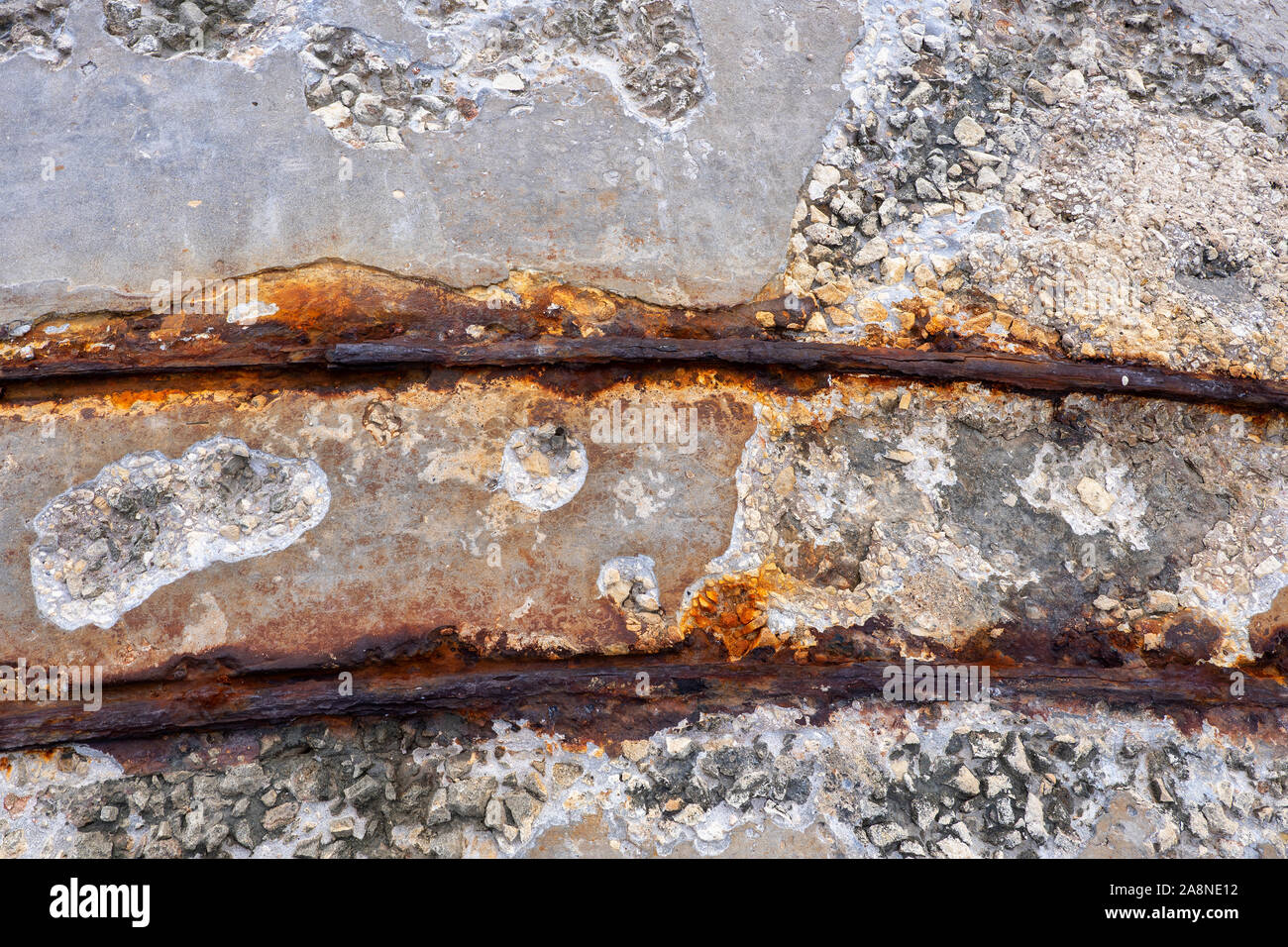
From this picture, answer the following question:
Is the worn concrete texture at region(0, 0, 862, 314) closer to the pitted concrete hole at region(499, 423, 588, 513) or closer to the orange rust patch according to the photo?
the pitted concrete hole at region(499, 423, 588, 513)

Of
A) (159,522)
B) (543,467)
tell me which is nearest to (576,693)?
(543,467)

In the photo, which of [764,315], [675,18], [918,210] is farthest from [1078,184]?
[675,18]

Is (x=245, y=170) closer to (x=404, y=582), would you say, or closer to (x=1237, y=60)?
(x=404, y=582)

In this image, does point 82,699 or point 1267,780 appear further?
point 1267,780

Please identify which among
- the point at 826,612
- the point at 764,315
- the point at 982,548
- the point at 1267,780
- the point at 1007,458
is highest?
the point at 764,315

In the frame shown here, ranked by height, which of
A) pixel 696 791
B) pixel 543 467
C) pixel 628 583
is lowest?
pixel 696 791

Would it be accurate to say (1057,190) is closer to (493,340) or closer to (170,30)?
(493,340)

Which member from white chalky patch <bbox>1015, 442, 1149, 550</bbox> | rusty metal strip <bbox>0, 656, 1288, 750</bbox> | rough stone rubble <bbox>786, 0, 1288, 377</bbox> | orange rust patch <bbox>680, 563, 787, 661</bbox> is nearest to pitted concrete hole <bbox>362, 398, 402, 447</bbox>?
rusty metal strip <bbox>0, 656, 1288, 750</bbox>
